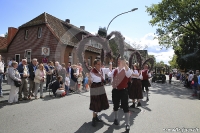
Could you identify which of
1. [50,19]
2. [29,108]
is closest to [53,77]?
[29,108]

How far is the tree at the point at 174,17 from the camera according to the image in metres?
25.1

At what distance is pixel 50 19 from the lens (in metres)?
23.3

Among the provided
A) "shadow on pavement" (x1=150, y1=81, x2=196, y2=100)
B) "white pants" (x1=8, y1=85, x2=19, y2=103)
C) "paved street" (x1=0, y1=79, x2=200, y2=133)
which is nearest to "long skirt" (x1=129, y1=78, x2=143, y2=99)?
"paved street" (x1=0, y1=79, x2=200, y2=133)

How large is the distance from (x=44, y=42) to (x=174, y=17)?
2008 cm

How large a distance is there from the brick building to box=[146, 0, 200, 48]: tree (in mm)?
12996

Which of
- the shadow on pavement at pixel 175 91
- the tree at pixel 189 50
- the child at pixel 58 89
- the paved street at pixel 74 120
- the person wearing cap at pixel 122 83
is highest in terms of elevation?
the tree at pixel 189 50

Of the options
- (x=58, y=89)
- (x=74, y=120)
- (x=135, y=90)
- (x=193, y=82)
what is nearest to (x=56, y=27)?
(x=58, y=89)

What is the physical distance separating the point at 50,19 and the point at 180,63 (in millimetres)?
24304

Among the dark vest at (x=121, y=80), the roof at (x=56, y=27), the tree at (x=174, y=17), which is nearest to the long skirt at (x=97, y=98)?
Answer: the dark vest at (x=121, y=80)

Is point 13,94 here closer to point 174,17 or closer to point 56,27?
point 56,27

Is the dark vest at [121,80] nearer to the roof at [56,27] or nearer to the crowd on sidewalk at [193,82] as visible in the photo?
the crowd on sidewalk at [193,82]

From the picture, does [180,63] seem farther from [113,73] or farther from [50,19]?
[113,73]

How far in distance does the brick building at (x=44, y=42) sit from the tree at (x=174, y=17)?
12996 mm

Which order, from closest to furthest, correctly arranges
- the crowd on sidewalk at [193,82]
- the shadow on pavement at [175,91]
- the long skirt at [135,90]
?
the long skirt at [135,90]
the shadow on pavement at [175,91]
the crowd on sidewalk at [193,82]
